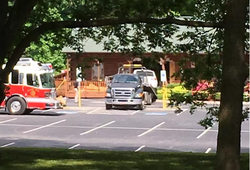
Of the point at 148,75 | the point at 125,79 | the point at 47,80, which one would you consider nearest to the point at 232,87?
the point at 47,80

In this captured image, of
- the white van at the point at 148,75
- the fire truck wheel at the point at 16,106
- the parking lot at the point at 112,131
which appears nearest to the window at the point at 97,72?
the white van at the point at 148,75

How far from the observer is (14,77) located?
25.9 meters

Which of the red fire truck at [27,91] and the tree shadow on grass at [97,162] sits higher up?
the red fire truck at [27,91]

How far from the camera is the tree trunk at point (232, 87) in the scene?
18.8 ft

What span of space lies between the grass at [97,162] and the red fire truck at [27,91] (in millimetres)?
15111

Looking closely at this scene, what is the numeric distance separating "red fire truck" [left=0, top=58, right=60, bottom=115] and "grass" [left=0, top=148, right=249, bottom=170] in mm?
15111

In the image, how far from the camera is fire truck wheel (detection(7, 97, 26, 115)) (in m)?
25.5

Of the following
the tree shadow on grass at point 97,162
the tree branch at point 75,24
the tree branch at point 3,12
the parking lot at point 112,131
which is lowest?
the parking lot at point 112,131

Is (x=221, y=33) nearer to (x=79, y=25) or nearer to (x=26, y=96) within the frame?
(x=79, y=25)

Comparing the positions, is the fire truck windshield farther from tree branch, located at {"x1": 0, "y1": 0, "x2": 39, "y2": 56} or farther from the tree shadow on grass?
tree branch, located at {"x1": 0, "y1": 0, "x2": 39, "y2": 56}

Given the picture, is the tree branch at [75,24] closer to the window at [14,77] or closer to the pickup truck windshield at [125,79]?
the window at [14,77]

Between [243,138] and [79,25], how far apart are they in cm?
1041

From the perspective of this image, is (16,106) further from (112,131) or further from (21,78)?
(112,131)

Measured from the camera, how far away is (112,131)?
18891 millimetres
